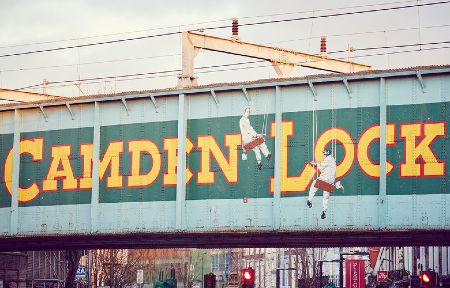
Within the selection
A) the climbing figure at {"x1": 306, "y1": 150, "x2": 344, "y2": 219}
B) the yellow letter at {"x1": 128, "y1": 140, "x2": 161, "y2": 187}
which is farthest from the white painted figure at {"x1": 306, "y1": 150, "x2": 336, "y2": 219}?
the yellow letter at {"x1": 128, "y1": 140, "x2": 161, "y2": 187}

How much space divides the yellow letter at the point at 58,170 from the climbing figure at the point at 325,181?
1085 cm

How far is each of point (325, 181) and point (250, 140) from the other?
3516 mm

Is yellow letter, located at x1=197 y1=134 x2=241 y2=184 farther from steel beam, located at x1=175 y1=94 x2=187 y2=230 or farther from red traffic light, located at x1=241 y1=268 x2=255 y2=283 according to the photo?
red traffic light, located at x1=241 y1=268 x2=255 y2=283

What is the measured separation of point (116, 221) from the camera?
34.4m

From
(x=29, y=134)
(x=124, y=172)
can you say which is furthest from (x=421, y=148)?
(x=29, y=134)

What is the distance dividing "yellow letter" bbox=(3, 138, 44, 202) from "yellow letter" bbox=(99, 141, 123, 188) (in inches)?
128

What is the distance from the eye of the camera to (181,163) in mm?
33375

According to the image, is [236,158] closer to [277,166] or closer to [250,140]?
[250,140]

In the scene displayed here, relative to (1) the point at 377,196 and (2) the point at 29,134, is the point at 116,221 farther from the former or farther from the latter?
(1) the point at 377,196

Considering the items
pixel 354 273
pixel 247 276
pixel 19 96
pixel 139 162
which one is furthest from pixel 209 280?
pixel 354 273

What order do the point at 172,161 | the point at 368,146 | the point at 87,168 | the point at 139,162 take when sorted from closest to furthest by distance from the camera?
the point at 368,146 → the point at 172,161 → the point at 139,162 → the point at 87,168

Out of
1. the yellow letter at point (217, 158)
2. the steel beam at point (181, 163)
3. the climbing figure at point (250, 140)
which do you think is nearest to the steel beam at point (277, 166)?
the climbing figure at point (250, 140)

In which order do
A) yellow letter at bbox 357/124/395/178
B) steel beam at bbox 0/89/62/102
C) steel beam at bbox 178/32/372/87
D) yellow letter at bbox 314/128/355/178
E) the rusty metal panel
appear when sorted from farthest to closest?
1. steel beam at bbox 0/89/62/102
2. steel beam at bbox 178/32/372/87
3. yellow letter at bbox 314/128/355/178
4. yellow letter at bbox 357/124/395/178
5. the rusty metal panel

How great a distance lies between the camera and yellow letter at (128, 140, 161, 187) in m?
33.9
